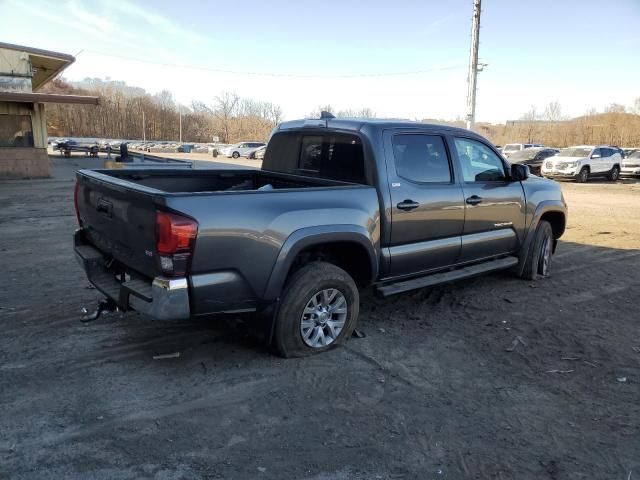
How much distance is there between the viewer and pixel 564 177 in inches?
963

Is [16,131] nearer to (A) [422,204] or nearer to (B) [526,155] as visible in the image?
(A) [422,204]

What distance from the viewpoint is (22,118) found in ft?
62.1

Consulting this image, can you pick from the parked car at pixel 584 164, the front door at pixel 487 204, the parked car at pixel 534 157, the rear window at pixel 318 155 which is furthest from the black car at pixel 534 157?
the rear window at pixel 318 155

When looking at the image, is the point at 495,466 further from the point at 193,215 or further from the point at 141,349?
the point at 141,349

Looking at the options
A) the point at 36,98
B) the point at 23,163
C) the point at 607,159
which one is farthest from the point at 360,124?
the point at 607,159

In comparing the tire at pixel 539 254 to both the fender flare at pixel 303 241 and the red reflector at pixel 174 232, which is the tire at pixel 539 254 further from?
the red reflector at pixel 174 232

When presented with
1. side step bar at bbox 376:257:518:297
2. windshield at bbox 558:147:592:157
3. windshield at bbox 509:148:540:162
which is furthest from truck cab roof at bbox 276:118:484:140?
windshield at bbox 509:148:540:162

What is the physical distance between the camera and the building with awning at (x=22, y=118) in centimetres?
1858

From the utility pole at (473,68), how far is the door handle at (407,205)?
2369 centimetres

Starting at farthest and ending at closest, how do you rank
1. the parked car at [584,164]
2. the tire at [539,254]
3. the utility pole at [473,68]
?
the utility pole at [473,68], the parked car at [584,164], the tire at [539,254]

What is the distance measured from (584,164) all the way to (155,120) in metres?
93.4

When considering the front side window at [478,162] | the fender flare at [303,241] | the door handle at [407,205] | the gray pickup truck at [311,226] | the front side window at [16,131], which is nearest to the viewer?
the gray pickup truck at [311,226]

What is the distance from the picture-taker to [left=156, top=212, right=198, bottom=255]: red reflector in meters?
3.25

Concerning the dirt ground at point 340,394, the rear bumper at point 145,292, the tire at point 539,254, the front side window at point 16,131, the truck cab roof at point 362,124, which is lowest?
the dirt ground at point 340,394
